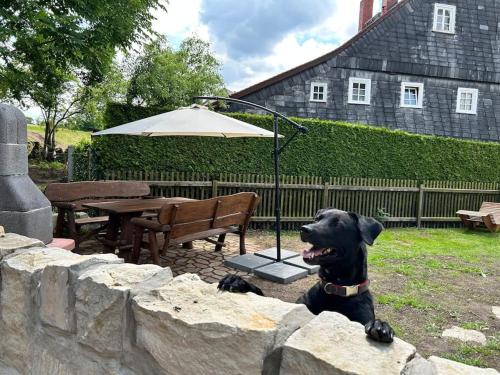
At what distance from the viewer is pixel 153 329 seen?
1498 mm

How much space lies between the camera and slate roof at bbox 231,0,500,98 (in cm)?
1662

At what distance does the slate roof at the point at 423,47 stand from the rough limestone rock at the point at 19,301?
48.3 feet

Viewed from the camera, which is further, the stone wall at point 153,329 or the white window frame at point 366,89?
the white window frame at point 366,89

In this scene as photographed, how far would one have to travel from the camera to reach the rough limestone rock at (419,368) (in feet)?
3.64

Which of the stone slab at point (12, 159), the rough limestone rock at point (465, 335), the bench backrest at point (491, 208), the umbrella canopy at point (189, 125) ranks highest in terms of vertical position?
the umbrella canopy at point (189, 125)

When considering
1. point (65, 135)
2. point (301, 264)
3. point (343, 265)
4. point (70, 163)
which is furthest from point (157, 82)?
point (65, 135)

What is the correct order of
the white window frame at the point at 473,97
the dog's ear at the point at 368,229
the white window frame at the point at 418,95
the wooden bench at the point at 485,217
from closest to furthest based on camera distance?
the dog's ear at the point at 368,229 < the wooden bench at the point at 485,217 < the white window frame at the point at 418,95 < the white window frame at the point at 473,97

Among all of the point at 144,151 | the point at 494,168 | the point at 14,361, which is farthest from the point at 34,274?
the point at 494,168

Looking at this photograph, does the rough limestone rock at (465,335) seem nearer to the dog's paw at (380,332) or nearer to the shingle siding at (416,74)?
the dog's paw at (380,332)

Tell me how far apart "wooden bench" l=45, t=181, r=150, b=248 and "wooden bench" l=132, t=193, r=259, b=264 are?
126 centimetres

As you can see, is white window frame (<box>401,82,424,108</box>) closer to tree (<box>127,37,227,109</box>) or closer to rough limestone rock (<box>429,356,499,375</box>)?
tree (<box>127,37,227,109</box>)

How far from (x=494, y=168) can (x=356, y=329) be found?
1319 centimetres

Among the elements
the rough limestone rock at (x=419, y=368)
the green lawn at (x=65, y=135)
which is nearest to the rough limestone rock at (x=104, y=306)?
the rough limestone rock at (x=419, y=368)

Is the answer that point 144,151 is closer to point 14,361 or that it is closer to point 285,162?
point 285,162
